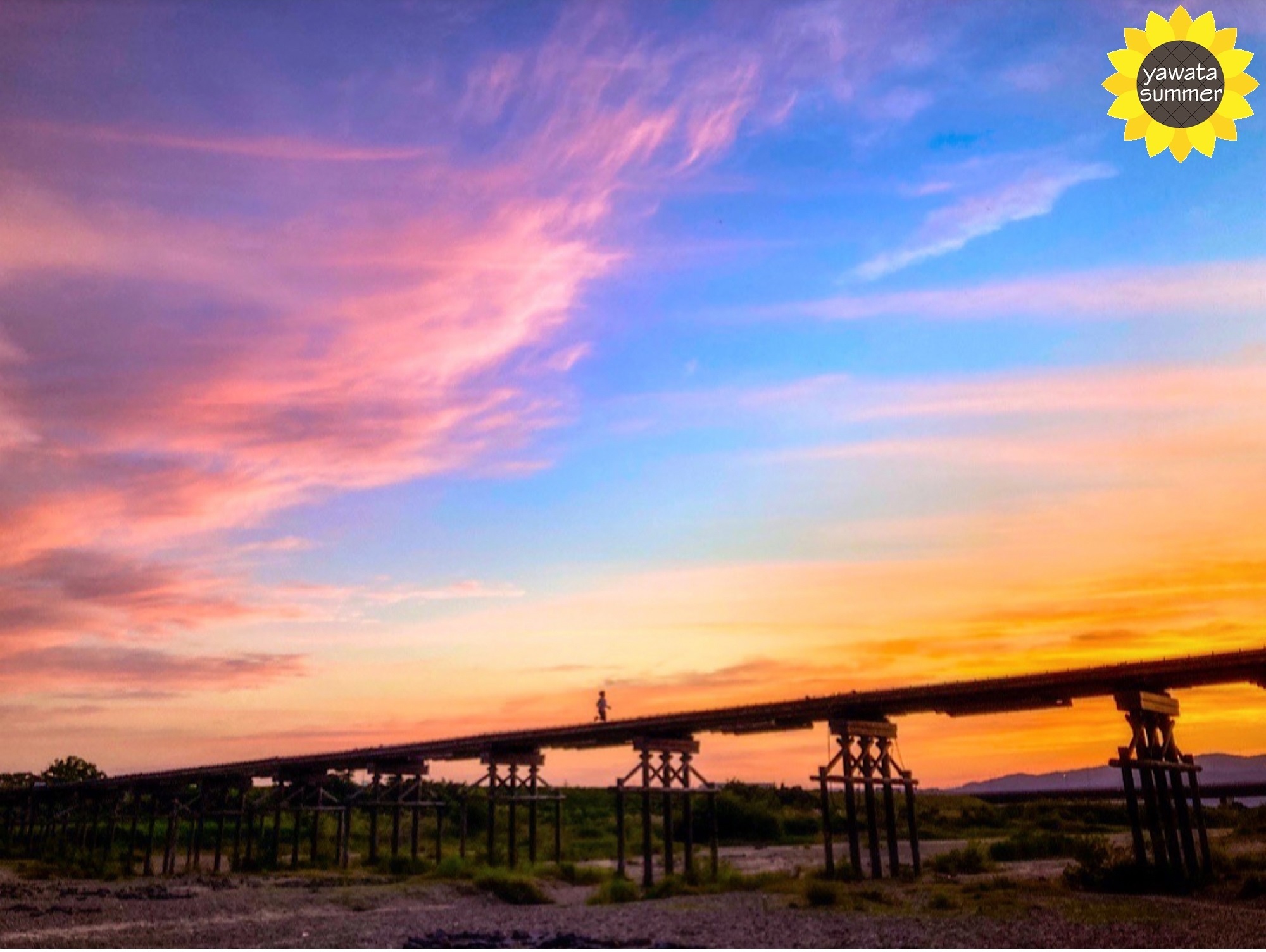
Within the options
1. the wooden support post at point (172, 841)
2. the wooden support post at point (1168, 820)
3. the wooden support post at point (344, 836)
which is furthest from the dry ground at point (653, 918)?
the wooden support post at point (172, 841)

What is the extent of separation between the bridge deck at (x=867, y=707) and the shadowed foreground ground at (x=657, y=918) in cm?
434

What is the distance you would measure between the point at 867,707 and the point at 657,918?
8.65 metres

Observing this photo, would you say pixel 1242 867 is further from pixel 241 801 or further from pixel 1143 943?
pixel 241 801

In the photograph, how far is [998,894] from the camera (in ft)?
70.8

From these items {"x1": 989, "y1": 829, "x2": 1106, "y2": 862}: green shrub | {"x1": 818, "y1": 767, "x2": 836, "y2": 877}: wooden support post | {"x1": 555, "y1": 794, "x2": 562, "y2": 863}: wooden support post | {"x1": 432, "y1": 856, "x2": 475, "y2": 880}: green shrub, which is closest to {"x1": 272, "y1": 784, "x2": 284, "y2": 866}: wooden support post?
{"x1": 432, "y1": 856, "x2": 475, "y2": 880}: green shrub

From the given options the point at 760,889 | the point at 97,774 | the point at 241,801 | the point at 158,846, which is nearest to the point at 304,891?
the point at 760,889

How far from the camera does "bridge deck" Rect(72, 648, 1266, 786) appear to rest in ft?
69.0

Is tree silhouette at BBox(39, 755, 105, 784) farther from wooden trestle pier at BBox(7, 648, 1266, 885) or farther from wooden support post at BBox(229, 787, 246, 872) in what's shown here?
wooden support post at BBox(229, 787, 246, 872)

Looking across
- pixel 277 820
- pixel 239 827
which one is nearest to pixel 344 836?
pixel 277 820

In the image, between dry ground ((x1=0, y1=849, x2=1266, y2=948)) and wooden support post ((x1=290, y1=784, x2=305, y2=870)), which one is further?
wooden support post ((x1=290, y1=784, x2=305, y2=870))

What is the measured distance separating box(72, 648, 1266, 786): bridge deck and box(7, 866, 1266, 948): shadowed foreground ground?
4343 mm

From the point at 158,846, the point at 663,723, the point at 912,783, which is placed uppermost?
the point at 663,723

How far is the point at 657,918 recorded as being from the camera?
21.1 metres

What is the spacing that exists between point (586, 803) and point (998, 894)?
5652cm
